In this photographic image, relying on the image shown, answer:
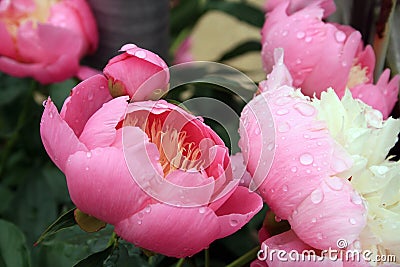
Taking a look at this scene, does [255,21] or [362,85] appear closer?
[362,85]

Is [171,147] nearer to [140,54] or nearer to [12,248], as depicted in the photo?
[140,54]

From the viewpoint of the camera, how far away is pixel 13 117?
2.44ft

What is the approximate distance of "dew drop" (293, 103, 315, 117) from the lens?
1.20 feet

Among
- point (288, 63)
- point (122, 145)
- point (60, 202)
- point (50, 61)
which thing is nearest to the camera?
point (122, 145)

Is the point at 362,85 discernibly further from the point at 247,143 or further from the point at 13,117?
the point at 13,117

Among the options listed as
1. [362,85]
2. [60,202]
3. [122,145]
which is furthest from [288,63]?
[60,202]

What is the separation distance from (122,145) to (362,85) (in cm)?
18

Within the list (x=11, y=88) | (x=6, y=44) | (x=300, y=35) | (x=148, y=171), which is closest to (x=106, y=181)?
(x=148, y=171)

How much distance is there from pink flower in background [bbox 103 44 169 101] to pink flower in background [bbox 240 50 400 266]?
5cm

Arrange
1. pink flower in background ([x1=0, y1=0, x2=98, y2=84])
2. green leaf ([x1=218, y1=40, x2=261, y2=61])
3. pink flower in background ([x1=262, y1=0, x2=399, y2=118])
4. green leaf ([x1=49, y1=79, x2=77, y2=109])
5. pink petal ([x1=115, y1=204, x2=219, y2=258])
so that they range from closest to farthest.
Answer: pink petal ([x1=115, y1=204, x2=219, y2=258]) < pink flower in background ([x1=262, y1=0, x2=399, y2=118]) < pink flower in background ([x1=0, y1=0, x2=98, y2=84]) < green leaf ([x1=49, y1=79, x2=77, y2=109]) < green leaf ([x1=218, y1=40, x2=261, y2=61])

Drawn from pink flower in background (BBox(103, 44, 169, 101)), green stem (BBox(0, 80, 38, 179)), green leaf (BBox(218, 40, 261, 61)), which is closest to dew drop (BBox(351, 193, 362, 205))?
pink flower in background (BBox(103, 44, 169, 101))

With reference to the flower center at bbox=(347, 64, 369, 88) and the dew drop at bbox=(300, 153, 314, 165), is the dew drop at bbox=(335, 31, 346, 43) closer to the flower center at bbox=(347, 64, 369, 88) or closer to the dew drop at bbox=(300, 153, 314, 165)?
the flower center at bbox=(347, 64, 369, 88)

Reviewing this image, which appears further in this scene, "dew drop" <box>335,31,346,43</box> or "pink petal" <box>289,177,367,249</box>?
"dew drop" <box>335,31,346,43</box>

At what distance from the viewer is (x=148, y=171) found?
0.33m
